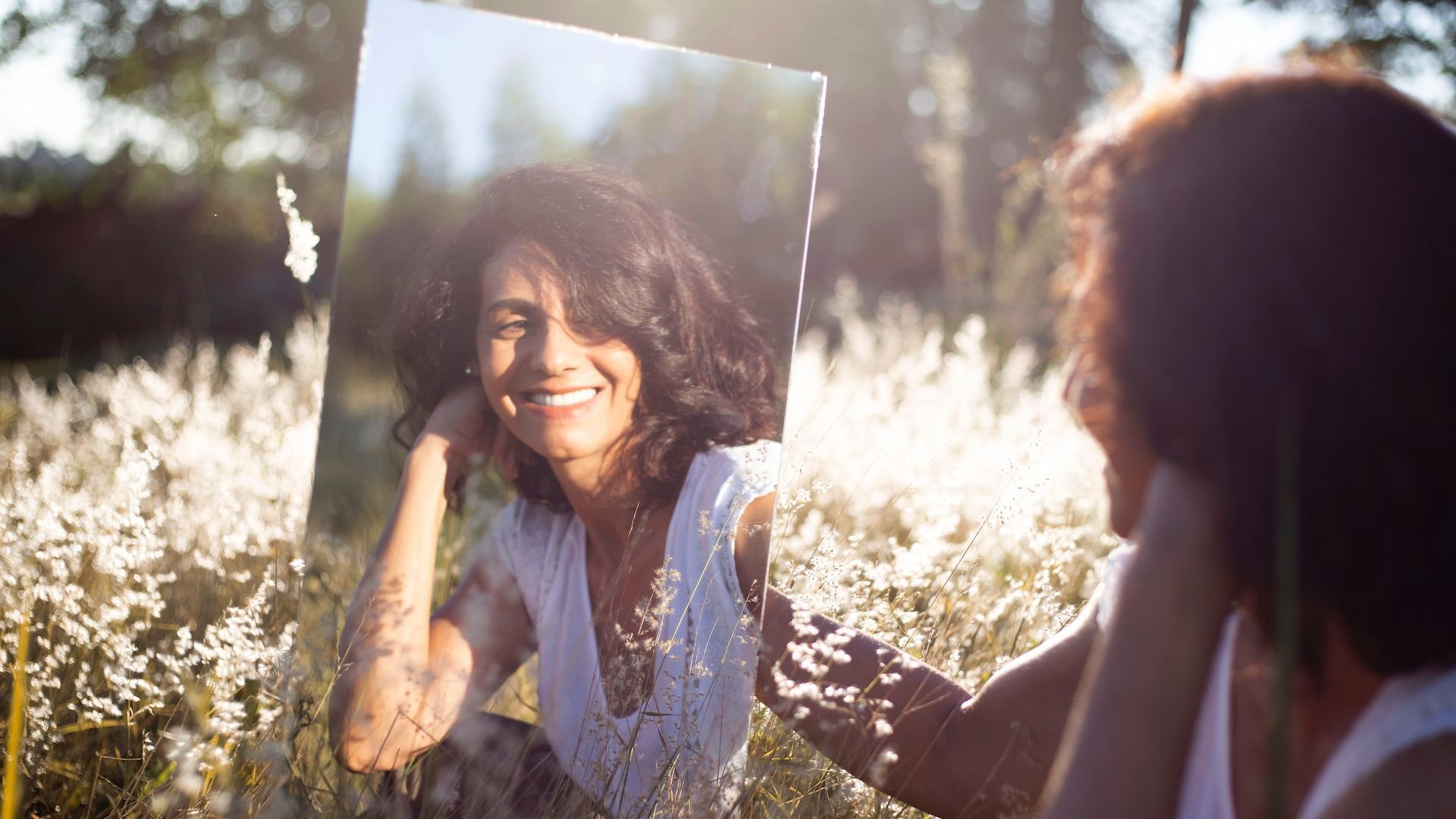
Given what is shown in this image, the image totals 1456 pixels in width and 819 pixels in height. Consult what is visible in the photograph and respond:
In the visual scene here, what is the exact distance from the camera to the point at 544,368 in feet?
5.66

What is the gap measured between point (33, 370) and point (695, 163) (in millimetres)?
8601

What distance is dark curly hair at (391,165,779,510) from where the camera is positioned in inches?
67.1

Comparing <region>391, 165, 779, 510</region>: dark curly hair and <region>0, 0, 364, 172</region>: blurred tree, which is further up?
<region>0, 0, 364, 172</region>: blurred tree

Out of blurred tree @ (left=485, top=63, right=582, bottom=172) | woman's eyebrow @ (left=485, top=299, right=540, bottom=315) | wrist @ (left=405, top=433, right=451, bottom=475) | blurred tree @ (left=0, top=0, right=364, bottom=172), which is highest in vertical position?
blurred tree @ (left=0, top=0, right=364, bottom=172)

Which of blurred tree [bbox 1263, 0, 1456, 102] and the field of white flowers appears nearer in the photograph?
the field of white flowers

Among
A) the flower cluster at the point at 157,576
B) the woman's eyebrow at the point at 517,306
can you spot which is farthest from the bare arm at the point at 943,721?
the flower cluster at the point at 157,576

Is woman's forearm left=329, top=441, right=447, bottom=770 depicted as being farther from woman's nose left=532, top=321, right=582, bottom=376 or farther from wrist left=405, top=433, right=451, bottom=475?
woman's nose left=532, top=321, right=582, bottom=376

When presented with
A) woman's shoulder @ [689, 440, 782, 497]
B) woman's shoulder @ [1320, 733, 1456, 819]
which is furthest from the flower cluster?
woman's shoulder @ [1320, 733, 1456, 819]

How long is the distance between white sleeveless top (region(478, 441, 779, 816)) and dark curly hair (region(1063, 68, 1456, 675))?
2.75 ft

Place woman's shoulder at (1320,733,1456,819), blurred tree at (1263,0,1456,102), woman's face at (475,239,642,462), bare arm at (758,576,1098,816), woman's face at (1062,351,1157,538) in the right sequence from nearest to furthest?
woman's shoulder at (1320,733,1456,819)
woman's face at (1062,351,1157,538)
bare arm at (758,576,1098,816)
woman's face at (475,239,642,462)
blurred tree at (1263,0,1456,102)

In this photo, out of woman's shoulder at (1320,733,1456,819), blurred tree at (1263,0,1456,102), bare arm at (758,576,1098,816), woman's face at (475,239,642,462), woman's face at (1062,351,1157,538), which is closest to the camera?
woman's shoulder at (1320,733,1456,819)

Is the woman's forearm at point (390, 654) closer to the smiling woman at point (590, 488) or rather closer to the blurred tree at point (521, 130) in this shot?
the smiling woman at point (590, 488)

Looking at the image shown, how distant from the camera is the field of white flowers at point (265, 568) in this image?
5.43ft

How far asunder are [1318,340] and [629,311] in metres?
1.11
